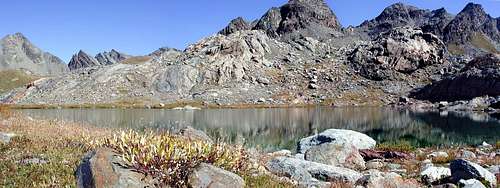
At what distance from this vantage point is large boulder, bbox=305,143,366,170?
2247cm

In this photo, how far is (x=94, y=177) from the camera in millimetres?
8977

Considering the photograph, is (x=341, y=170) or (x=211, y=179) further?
(x=341, y=170)

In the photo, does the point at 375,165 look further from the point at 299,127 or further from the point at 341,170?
the point at 299,127

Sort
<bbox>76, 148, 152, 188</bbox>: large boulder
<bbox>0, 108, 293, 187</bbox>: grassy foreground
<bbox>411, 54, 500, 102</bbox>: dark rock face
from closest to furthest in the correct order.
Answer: <bbox>76, 148, 152, 188</bbox>: large boulder
<bbox>0, 108, 293, 187</bbox>: grassy foreground
<bbox>411, 54, 500, 102</bbox>: dark rock face

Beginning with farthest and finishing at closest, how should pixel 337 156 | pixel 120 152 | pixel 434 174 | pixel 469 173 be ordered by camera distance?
pixel 337 156 → pixel 434 174 → pixel 469 173 → pixel 120 152

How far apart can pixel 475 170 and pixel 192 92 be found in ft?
553

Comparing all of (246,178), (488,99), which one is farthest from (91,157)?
(488,99)

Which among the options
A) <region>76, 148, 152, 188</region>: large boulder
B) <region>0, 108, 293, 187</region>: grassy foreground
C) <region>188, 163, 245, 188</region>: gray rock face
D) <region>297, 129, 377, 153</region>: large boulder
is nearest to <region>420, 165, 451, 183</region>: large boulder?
<region>0, 108, 293, 187</region>: grassy foreground

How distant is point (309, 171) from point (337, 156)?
6587mm

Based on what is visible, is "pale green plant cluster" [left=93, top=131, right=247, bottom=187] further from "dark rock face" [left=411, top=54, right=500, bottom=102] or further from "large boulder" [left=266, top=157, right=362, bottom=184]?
"dark rock face" [left=411, top=54, right=500, bottom=102]

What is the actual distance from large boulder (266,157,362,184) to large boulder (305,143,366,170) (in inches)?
208

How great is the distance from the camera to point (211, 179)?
9.45 metres

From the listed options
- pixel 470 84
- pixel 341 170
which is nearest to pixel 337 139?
pixel 341 170

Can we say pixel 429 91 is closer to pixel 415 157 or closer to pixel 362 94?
pixel 362 94
